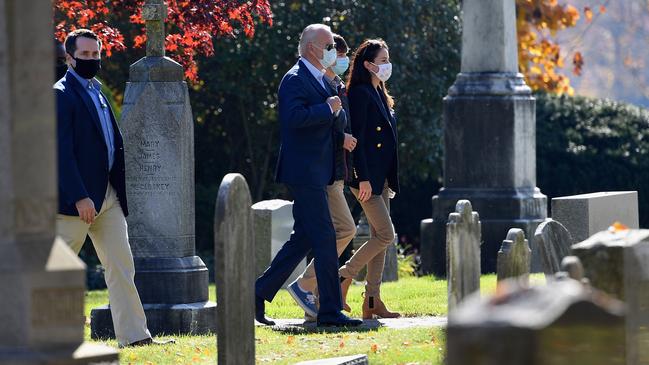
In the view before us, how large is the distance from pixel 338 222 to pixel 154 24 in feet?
6.64

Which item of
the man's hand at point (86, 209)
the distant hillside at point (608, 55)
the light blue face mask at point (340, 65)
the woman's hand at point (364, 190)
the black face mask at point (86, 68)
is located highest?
the distant hillside at point (608, 55)

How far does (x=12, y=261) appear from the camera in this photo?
5750 millimetres

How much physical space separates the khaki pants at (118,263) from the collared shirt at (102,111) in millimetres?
250

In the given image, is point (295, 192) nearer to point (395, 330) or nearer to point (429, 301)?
point (395, 330)

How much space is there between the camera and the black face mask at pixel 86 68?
978 centimetres

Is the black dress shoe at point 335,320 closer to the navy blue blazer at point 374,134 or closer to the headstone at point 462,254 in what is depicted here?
the navy blue blazer at point 374,134

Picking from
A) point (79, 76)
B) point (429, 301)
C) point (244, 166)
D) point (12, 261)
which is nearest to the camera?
point (12, 261)

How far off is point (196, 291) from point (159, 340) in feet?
4.17

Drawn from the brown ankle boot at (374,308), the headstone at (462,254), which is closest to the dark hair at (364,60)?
the brown ankle boot at (374,308)

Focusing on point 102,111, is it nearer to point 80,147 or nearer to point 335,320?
point 80,147

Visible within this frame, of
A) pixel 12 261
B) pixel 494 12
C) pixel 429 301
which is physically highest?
pixel 494 12

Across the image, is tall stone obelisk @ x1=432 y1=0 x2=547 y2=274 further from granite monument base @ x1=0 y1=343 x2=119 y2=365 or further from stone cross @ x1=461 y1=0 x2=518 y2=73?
granite monument base @ x1=0 y1=343 x2=119 y2=365

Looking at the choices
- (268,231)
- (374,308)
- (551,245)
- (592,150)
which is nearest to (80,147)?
(374,308)

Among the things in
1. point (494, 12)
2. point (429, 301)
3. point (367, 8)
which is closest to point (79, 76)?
point (429, 301)
